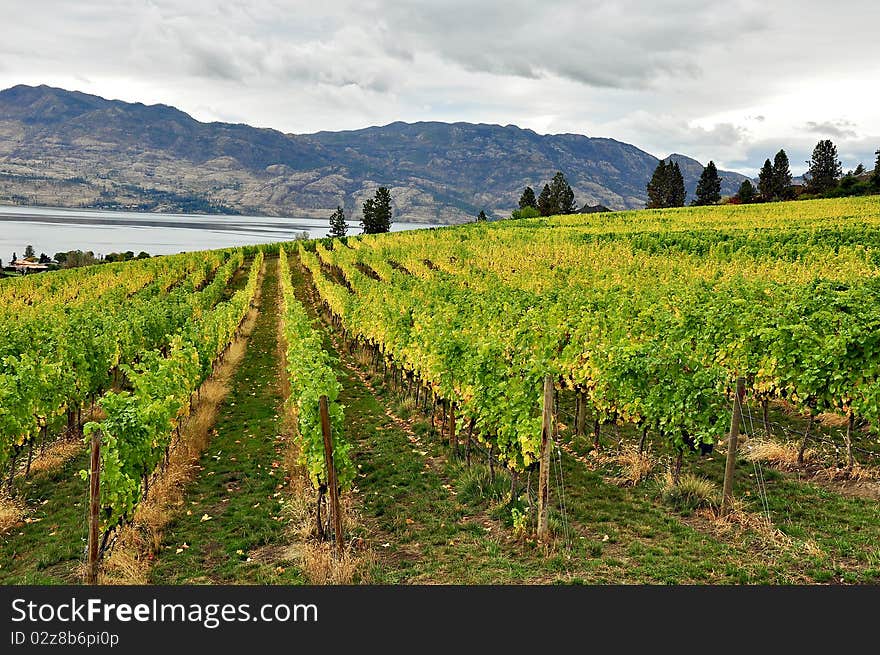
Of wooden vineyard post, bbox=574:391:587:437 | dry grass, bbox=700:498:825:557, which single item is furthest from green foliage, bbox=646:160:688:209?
dry grass, bbox=700:498:825:557

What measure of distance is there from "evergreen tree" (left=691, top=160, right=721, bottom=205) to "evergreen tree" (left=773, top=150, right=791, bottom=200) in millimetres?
8605

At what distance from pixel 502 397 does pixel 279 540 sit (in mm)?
4399

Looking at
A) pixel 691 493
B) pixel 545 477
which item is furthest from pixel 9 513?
pixel 691 493

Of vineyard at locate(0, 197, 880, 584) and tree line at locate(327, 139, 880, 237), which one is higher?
tree line at locate(327, 139, 880, 237)

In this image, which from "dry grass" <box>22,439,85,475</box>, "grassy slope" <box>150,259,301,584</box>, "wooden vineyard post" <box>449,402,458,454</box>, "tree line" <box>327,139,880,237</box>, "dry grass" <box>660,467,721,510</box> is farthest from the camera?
"tree line" <box>327,139,880,237</box>

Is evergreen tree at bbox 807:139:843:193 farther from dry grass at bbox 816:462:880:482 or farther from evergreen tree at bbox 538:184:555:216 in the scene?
dry grass at bbox 816:462:880:482

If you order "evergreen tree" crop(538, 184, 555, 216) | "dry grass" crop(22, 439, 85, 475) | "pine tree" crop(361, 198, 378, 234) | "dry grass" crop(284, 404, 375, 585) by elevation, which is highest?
"evergreen tree" crop(538, 184, 555, 216)

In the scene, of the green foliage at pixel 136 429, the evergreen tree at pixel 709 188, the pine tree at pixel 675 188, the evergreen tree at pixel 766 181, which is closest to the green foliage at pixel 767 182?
the evergreen tree at pixel 766 181

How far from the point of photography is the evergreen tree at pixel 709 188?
3625 inches

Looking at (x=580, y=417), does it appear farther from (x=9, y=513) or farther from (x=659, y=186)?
(x=659, y=186)

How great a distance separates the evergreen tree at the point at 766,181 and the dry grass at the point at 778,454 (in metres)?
90.7

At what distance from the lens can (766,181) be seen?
87.2m

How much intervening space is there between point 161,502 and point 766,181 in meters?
99.9

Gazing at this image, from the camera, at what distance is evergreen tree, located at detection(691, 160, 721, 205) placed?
92062 mm
